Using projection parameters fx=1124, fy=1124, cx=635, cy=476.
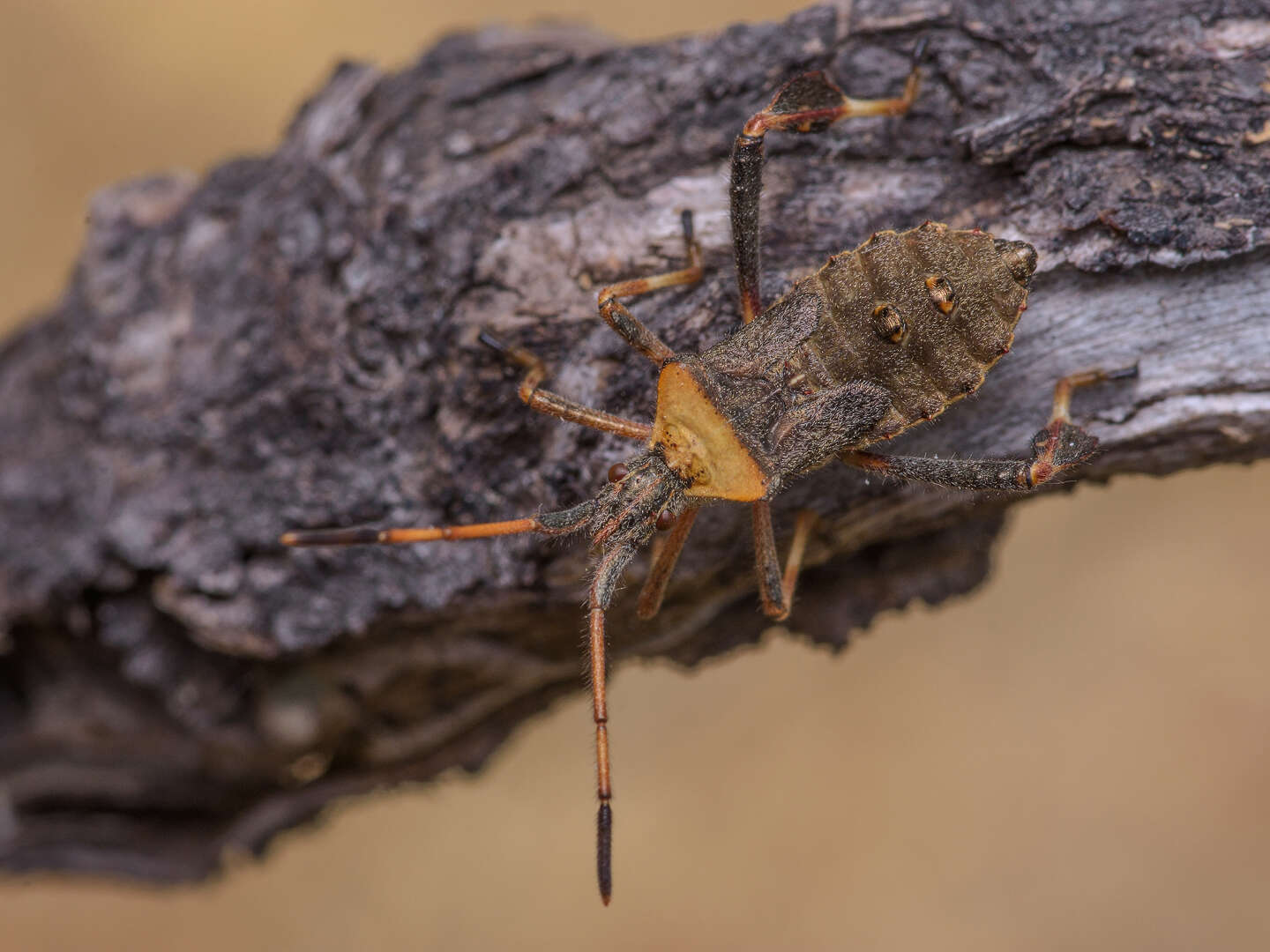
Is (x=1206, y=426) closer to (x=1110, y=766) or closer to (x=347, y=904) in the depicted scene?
(x=1110, y=766)

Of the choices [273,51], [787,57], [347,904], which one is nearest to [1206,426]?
[787,57]

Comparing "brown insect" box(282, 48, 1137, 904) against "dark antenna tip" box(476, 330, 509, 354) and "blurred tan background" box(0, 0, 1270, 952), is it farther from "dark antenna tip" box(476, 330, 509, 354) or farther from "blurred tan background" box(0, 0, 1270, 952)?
"blurred tan background" box(0, 0, 1270, 952)

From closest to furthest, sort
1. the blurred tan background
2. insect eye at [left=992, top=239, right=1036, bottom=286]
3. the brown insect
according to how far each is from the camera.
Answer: insect eye at [left=992, top=239, right=1036, bottom=286] < the brown insect < the blurred tan background

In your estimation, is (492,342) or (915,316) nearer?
(915,316)

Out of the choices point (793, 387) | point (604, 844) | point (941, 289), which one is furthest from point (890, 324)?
point (604, 844)

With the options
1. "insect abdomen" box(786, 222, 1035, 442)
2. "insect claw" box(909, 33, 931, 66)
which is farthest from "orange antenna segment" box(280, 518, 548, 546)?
"insect claw" box(909, 33, 931, 66)

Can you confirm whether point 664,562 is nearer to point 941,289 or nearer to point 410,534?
point 410,534

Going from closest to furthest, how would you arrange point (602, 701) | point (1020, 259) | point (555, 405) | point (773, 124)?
point (1020, 259), point (602, 701), point (773, 124), point (555, 405)
